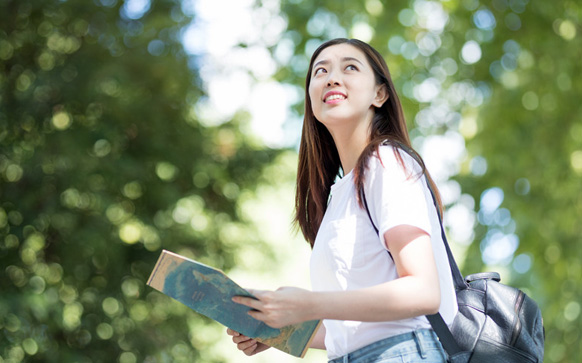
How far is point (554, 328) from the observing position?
638 cm

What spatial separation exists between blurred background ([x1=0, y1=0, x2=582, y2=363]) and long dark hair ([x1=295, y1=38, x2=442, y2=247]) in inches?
149

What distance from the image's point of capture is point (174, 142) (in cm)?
662

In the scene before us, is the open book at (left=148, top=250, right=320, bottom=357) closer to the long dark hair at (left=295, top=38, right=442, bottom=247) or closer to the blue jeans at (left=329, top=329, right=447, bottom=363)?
the blue jeans at (left=329, top=329, right=447, bottom=363)

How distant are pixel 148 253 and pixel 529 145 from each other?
3.36 meters

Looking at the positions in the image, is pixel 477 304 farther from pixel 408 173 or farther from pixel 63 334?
pixel 63 334

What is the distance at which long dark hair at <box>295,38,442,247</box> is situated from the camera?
5.52ft

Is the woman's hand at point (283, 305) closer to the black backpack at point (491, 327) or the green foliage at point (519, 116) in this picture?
the black backpack at point (491, 327)

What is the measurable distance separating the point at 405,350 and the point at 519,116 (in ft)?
16.4

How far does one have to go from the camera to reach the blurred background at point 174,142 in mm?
5758

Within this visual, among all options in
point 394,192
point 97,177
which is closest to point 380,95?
point 394,192

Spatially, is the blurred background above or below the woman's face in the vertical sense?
below

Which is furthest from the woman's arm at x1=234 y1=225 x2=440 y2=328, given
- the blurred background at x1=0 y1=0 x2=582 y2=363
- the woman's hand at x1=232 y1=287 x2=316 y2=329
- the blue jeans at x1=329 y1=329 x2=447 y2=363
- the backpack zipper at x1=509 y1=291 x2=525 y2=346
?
the blurred background at x1=0 y1=0 x2=582 y2=363

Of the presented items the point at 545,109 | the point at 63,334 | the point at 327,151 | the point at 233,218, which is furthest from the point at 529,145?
the point at 327,151

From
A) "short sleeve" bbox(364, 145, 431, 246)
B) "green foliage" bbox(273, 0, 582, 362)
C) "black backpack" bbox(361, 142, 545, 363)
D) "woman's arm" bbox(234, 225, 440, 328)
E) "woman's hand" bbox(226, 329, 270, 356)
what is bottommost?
"green foliage" bbox(273, 0, 582, 362)
